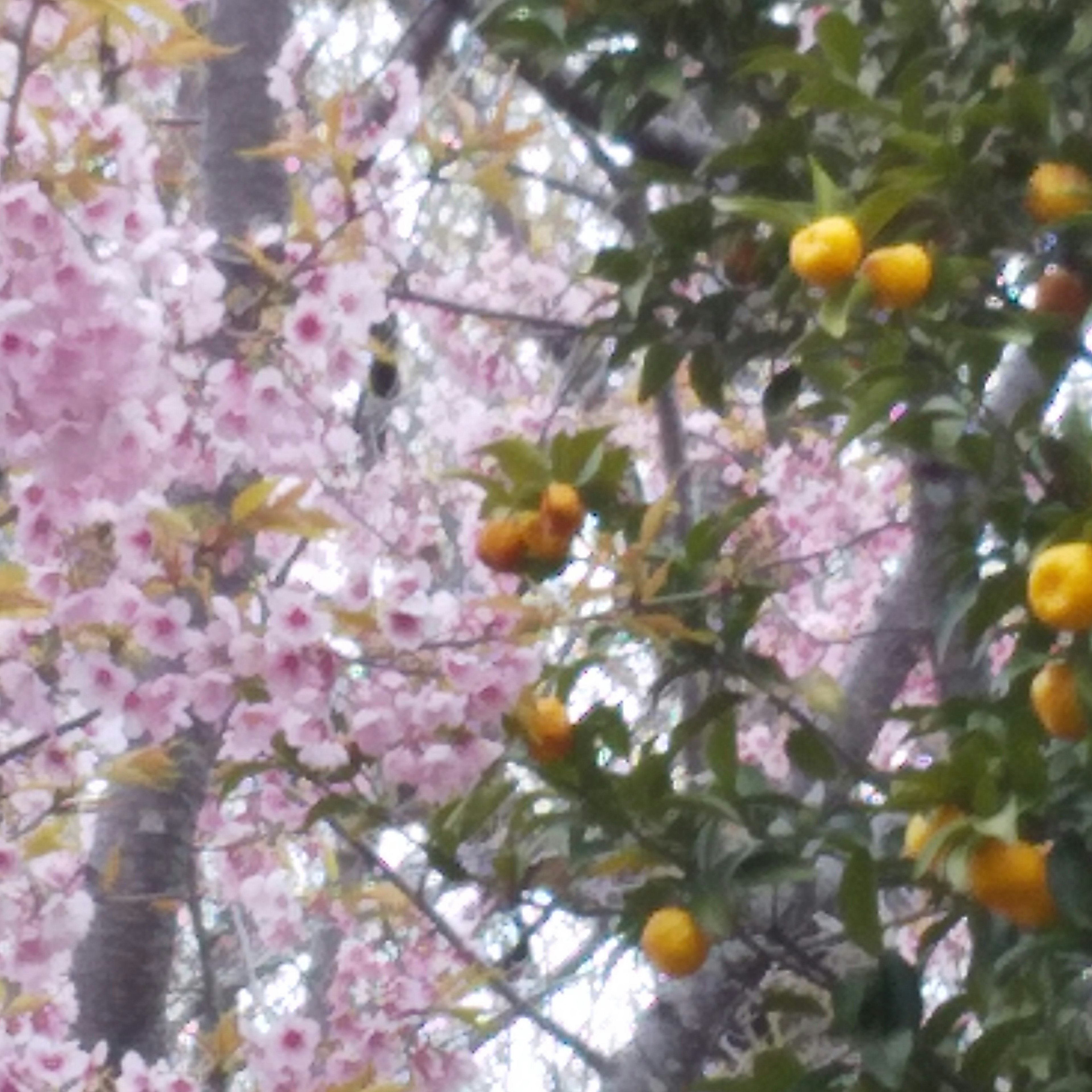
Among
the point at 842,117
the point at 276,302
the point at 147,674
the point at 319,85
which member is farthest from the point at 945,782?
the point at 319,85

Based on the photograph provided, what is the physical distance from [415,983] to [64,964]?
2.10 feet

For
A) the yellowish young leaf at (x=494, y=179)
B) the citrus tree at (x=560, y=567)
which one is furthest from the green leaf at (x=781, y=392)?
the yellowish young leaf at (x=494, y=179)

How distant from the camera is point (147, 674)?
1.90 m

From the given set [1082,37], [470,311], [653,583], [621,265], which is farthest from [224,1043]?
[1082,37]

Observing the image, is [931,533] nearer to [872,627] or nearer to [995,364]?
[872,627]

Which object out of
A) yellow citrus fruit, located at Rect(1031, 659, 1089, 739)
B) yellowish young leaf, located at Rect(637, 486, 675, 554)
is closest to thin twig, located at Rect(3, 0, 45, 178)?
yellowish young leaf, located at Rect(637, 486, 675, 554)

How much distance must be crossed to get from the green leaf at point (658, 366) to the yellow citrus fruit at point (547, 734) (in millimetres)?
366

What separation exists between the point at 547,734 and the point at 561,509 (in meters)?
0.15

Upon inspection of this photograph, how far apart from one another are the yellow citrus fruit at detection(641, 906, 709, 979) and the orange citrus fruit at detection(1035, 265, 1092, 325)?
48 cm

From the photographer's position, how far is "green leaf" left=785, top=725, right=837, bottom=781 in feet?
4.07

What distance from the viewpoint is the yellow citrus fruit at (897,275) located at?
105 cm

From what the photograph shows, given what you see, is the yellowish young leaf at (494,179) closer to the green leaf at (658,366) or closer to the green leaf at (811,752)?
the green leaf at (658,366)

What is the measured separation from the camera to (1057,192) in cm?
113

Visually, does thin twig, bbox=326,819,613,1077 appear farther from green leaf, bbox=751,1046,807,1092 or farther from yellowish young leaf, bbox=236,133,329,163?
green leaf, bbox=751,1046,807,1092
